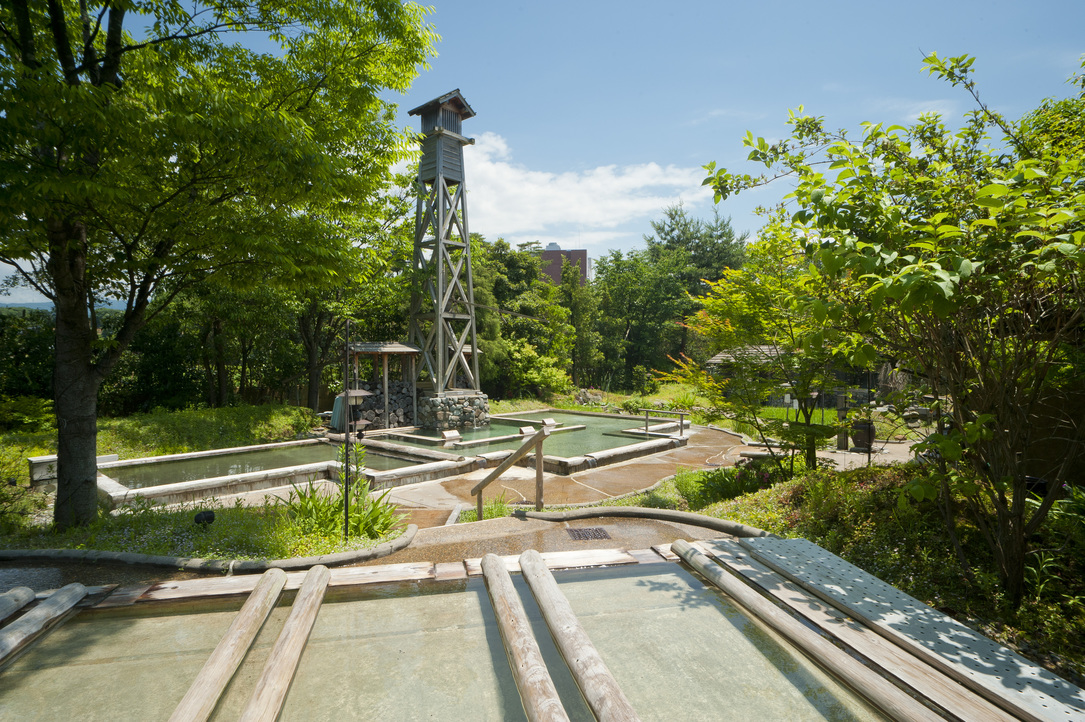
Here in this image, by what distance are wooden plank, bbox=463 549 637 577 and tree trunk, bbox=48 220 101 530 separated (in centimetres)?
421

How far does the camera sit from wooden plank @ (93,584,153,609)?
3.29m

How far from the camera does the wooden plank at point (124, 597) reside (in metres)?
3.29

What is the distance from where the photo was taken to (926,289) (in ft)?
7.38

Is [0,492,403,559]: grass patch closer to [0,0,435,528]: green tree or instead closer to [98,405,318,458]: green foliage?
[0,0,435,528]: green tree

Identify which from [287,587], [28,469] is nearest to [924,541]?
[287,587]

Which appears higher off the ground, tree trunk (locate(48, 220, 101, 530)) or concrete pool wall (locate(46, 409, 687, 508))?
tree trunk (locate(48, 220, 101, 530))

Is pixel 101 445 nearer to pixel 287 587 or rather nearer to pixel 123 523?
pixel 123 523

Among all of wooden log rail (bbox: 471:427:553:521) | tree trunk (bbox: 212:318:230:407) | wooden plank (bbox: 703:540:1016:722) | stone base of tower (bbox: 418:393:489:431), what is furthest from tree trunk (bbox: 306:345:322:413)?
wooden plank (bbox: 703:540:1016:722)

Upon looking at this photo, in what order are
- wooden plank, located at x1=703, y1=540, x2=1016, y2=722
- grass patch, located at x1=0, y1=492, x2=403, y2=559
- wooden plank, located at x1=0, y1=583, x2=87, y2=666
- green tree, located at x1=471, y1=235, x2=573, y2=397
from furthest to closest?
green tree, located at x1=471, y1=235, x2=573, y2=397
grass patch, located at x1=0, y1=492, x2=403, y2=559
wooden plank, located at x1=0, y1=583, x2=87, y2=666
wooden plank, located at x1=703, y1=540, x2=1016, y2=722

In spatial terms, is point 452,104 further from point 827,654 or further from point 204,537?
point 827,654

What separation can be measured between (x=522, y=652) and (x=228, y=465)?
1002cm

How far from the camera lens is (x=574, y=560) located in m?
3.95

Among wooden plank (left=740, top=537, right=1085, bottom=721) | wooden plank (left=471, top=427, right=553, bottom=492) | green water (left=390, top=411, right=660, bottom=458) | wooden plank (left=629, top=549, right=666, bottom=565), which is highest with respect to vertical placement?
wooden plank (left=471, top=427, right=553, bottom=492)

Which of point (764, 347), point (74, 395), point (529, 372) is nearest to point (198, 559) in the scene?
point (74, 395)
